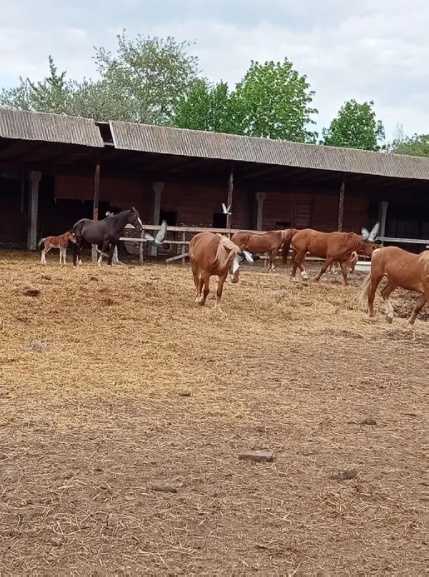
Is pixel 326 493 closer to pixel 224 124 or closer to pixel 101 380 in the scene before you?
pixel 101 380

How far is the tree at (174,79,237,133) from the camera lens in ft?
161

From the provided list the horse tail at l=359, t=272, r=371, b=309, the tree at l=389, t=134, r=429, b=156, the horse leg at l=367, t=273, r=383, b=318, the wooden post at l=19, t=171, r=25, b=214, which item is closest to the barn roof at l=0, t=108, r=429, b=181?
the wooden post at l=19, t=171, r=25, b=214

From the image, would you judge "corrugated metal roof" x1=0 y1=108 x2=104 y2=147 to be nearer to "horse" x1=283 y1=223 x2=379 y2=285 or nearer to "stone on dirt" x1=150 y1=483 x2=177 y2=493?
"horse" x1=283 y1=223 x2=379 y2=285

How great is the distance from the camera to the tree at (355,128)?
54.1m

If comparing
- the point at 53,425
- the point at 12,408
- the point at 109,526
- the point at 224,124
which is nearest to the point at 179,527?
the point at 109,526

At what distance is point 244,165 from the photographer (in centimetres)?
2472

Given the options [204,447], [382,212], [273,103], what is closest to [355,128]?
[273,103]

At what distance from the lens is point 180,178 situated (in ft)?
88.7

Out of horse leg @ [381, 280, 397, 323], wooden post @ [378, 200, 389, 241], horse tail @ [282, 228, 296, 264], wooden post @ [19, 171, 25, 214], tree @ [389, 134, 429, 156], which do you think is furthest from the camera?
tree @ [389, 134, 429, 156]

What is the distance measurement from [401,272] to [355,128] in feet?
146

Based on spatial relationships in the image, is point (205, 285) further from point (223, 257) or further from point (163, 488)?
point (163, 488)

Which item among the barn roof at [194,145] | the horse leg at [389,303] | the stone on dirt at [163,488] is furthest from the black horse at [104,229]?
the stone on dirt at [163,488]

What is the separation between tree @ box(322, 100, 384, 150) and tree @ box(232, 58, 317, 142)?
246 cm

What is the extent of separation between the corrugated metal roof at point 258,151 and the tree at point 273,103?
85.3ft
